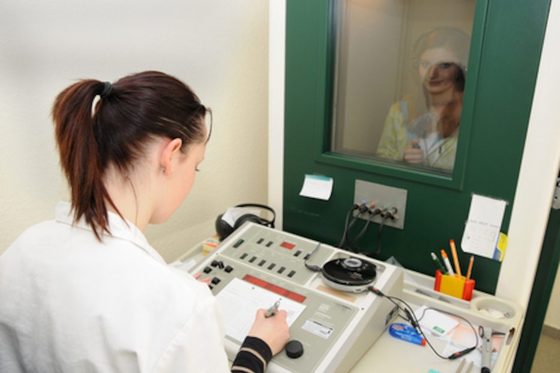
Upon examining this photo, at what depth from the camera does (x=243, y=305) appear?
1080mm

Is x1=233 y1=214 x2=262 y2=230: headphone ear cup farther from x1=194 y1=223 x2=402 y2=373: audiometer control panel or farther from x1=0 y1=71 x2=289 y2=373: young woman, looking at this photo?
x1=0 y1=71 x2=289 y2=373: young woman

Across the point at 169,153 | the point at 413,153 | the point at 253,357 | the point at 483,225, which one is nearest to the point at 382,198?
the point at 413,153

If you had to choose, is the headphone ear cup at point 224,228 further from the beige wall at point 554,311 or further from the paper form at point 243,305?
the beige wall at point 554,311

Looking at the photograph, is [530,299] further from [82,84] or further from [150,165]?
[82,84]

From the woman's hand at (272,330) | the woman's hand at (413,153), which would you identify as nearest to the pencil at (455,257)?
the woman's hand at (413,153)

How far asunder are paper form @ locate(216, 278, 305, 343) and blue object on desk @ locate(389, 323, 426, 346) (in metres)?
0.26

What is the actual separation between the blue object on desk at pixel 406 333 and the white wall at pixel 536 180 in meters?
0.30

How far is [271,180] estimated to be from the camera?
61.9 inches

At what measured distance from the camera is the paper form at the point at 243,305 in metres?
1.02

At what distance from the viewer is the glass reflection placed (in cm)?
121

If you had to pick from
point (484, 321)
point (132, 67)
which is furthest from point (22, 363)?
point (484, 321)

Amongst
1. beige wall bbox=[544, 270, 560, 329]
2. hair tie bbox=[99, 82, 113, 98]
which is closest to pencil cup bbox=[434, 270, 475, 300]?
hair tie bbox=[99, 82, 113, 98]

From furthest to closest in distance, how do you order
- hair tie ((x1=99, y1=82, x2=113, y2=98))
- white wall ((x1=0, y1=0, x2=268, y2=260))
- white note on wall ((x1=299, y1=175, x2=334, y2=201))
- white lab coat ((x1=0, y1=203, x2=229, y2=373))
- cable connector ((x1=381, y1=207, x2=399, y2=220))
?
white note on wall ((x1=299, y1=175, x2=334, y2=201)) → cable connector ((x1=381, y1=207, x2=399, y2=220)) → white wall ((x1=0, y1=0, x2=268, y2=260)) → hair tie ((x1=99, y1=82, x2=113, y2=98)) → white lab coat ((x1=0, y1=203, x2=229, y2=373))

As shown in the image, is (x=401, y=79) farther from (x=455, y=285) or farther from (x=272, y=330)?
(x=272, y=330)
